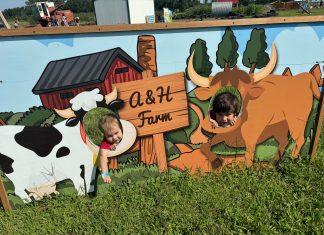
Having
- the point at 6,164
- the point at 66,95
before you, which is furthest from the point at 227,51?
the point at 6,164

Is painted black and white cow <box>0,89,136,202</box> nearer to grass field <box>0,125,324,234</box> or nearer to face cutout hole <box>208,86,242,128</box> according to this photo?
grass field <box>0,125,324,234</box>

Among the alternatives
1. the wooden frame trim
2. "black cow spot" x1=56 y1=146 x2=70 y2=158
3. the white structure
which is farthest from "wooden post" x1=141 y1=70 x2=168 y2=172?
the white structure

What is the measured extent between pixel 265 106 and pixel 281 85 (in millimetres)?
318

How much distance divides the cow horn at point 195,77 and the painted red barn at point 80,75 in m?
0.58

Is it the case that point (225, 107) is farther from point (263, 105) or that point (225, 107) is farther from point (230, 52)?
point (230, 52)

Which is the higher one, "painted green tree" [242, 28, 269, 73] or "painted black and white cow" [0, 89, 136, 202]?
"painted green tree" [242, 28, 269, 73]

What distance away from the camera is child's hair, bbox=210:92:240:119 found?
3.79m

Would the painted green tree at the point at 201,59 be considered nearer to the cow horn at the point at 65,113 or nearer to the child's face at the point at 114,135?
the child's face at the point at 114,135

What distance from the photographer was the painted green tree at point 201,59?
11.3ft

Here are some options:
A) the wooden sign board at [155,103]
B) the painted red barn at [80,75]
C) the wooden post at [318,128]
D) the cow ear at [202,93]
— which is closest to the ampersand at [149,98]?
the wooden sign board at [155,103]

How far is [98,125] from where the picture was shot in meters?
3.55

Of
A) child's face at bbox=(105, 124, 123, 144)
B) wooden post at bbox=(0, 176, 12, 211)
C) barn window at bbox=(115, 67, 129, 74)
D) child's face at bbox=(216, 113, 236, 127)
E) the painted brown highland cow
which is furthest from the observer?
child's face at bbox=(216, 113, 236, 127)

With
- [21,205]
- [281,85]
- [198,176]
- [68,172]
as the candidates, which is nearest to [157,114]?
[198,176]

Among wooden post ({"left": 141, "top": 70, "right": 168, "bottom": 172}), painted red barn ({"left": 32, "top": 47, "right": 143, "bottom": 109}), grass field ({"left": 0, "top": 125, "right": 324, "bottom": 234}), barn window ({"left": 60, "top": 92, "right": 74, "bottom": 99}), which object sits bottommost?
grass field ({"left": 0, "top": 125, "right": 324, "bottom": 234})
